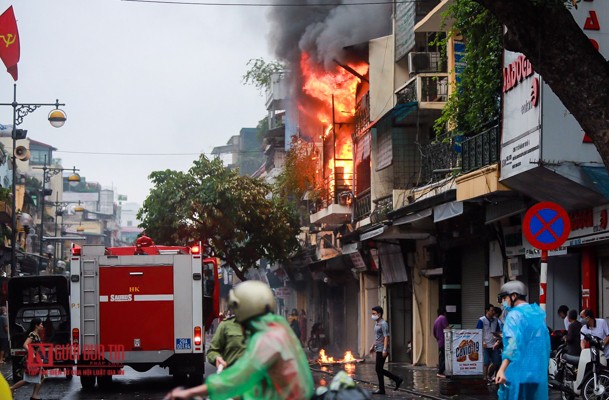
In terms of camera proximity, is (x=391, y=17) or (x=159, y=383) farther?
(x=391, y=17)

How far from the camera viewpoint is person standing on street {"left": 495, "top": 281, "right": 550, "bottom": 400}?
1092 centimetres

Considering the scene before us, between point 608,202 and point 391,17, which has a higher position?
point 391,17

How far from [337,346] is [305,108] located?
1027 centimetres

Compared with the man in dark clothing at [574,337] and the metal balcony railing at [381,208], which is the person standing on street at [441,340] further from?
the man in dark clothing at [574,337]

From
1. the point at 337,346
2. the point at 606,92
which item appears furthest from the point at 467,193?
the point at 337,346

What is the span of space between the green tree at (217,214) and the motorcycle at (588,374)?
103 feet

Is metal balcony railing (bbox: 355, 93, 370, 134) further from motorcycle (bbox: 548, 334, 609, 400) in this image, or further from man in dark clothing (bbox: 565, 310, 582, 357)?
motorcycle (bbox: 548, 334, 609, 400)

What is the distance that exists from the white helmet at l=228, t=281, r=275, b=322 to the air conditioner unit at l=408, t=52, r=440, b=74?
27.2 m

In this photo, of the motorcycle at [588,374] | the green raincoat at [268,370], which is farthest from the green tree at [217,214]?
the green raincoat at [268,370]

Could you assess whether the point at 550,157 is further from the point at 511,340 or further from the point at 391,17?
the point at 391,17

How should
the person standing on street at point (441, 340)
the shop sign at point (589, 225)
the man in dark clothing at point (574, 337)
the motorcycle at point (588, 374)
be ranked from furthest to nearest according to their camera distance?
the person standing on street at point (441, 340)
the shop sign at point (589, 225)
the man in dark clothing at point (574, 337)
the motorcycle at point (588, 374)

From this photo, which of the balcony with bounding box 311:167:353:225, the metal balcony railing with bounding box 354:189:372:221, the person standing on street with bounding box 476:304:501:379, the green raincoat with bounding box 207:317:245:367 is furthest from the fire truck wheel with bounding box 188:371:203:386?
the balcony with bounding box 311:167:353:225

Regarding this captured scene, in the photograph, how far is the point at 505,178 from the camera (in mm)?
21719

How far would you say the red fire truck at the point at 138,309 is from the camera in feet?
71.5
